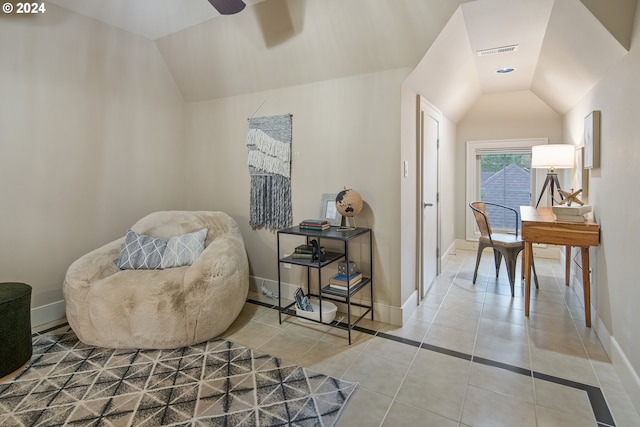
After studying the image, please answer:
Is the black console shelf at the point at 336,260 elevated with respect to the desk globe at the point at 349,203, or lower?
lower

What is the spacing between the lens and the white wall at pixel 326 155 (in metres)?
2.79

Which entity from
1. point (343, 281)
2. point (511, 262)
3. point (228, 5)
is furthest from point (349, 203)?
point (511, 262)

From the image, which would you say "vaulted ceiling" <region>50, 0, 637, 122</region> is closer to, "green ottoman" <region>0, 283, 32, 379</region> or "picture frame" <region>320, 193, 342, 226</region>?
"picture frame" <region>320, 193, 342, 226</region>

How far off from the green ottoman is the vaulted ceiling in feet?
7.86

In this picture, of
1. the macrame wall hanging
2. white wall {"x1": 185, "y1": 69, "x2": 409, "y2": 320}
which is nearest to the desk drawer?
white wall {"x1": 185, "y1": 69, "x2": 409, "y2": 320}

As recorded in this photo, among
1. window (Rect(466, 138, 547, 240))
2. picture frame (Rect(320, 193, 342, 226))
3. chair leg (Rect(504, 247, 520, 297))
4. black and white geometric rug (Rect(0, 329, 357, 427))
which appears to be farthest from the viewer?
window (Rect(466, 138, 547, 240))

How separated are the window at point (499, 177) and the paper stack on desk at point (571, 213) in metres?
2.68

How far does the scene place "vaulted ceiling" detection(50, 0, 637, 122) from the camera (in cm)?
230

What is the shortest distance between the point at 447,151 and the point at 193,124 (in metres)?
3.38

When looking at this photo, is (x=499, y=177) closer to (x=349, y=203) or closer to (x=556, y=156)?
(x=556, y=156)

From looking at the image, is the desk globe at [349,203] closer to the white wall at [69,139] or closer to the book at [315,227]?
the book at [315,227]

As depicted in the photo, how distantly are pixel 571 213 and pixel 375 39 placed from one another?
207cm

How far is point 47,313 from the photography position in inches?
115

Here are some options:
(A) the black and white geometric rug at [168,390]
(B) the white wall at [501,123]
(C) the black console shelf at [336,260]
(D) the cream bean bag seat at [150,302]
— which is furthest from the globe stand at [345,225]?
(B) the white wall at [501,123]
